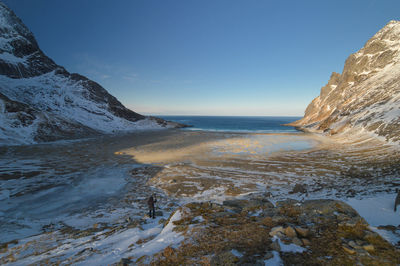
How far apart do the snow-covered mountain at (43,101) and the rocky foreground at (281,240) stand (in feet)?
144

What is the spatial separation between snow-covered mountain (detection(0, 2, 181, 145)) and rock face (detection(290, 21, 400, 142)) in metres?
63.6

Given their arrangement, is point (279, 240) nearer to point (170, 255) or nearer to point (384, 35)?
point (170, 255)

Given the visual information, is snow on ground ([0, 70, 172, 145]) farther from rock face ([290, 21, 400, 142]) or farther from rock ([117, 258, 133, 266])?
rock face ([290, 21, 400, 142])

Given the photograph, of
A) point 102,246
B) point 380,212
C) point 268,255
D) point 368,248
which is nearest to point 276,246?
point 268,255

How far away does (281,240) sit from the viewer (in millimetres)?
5512

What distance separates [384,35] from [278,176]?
7478cm

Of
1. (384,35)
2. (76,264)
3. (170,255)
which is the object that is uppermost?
(384,35)

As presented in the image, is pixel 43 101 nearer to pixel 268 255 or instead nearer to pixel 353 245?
pixel 268 255

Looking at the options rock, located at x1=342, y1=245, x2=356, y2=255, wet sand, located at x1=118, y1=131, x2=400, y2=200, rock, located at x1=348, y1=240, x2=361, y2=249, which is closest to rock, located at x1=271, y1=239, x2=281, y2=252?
rock, located at x1=342, y1=245, x2=356, y2=255

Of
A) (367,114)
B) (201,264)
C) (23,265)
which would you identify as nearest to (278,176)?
(201,264)

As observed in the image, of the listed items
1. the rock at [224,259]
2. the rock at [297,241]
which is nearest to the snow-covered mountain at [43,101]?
the rock at [224,259]

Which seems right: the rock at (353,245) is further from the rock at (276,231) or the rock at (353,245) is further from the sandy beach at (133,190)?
the rock at (276,231)

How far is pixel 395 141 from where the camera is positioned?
852 inches

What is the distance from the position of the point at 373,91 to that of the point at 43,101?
9254 centimetres
